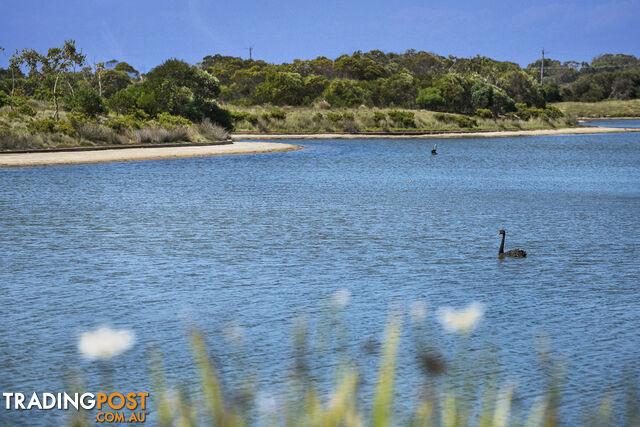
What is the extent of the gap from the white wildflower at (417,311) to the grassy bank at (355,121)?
58.3 m

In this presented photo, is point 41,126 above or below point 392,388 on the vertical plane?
above

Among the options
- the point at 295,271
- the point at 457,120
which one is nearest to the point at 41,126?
the point at 295,271

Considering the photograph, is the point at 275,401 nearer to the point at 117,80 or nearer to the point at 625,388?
the point at 625,388

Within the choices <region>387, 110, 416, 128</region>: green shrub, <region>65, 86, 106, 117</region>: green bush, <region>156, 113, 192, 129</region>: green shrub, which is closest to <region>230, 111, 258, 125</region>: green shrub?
<region>387, 110, 416, 128</region>: green shrub

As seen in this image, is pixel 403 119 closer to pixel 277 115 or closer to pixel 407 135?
pixel 407 135

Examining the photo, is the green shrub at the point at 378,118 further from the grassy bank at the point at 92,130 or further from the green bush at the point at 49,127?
the green bush at the point at 49,127

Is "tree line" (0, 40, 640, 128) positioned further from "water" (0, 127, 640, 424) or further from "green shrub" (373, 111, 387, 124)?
"water" (0, 127, 640, 424)

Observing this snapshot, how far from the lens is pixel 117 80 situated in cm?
10631

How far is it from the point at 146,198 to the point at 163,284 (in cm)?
1211

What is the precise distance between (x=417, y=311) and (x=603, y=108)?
140360 millimetres

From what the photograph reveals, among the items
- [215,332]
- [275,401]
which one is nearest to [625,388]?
[275,401]

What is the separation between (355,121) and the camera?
7375 cm

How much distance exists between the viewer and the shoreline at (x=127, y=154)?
114 ft

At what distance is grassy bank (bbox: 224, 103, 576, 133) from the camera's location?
7125 centimetres
